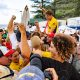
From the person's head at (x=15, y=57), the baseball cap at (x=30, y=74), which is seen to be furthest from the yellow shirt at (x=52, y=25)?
Result: the baseball cap at (x=30, y=74)

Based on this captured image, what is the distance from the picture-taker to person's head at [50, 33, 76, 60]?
3.23 metres

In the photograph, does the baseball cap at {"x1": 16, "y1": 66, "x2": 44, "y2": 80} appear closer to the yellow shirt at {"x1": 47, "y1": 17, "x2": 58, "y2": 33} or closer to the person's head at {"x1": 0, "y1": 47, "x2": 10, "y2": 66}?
the person's head at {"x1": 0, "y1": 47, "x2": 10, "y2": 66}

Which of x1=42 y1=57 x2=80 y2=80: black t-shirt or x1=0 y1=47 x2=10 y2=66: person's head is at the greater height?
x1=42 y1=57 x2=80 y2=80: black t-shirt

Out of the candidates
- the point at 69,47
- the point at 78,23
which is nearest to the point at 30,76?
the point at 69,47

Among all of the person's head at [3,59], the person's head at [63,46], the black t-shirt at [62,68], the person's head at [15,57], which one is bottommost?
the person's head at [15,57]

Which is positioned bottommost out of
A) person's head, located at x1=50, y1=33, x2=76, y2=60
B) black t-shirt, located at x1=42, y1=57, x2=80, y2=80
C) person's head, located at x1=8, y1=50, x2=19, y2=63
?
person's head, located at x1=8, y1=50, x2=19, y2=63

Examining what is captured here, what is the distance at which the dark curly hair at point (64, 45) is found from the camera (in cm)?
323

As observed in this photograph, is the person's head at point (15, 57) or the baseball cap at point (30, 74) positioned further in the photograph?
the person's head at point (15, 57)

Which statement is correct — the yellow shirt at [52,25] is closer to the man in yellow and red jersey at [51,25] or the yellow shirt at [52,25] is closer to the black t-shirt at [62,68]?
the man in yellow and red jersey at [51,25]

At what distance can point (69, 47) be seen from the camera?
324 cm

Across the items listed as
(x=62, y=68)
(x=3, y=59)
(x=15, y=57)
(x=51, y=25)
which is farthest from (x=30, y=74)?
(x=51, y=25)

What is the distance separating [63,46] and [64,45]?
1 centimetres

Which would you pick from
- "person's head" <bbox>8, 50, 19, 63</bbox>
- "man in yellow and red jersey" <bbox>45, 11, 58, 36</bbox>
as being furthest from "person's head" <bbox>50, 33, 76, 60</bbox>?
"man in yellow and red jersey" <bbox>45, 11, 58, 36</bbox>

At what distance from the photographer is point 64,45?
323cm
